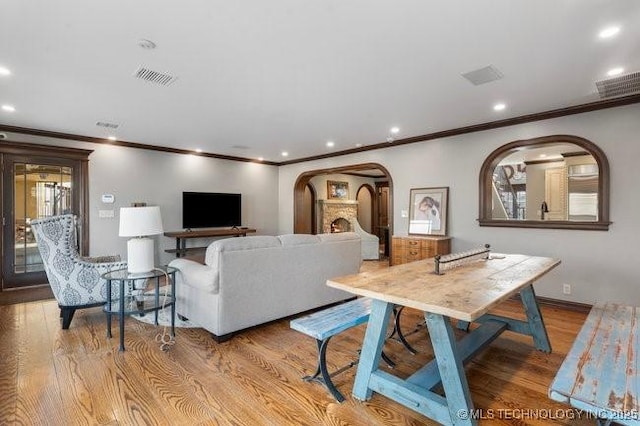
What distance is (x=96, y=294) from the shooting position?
134 inches

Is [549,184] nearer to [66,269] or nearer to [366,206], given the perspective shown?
[366,206]

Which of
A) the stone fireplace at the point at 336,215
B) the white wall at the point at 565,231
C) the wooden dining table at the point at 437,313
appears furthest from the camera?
the stone fireplace at the point at 336,215

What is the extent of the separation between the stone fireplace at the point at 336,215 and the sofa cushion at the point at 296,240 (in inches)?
206

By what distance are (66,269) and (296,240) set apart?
2.34 meters

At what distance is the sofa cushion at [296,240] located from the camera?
342 centimetres

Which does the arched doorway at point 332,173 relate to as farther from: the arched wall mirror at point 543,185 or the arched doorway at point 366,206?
the arched wall mirror at point 543,185

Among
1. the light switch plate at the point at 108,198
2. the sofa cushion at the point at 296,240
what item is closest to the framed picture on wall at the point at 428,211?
the sofa cushion at the point at 296,240

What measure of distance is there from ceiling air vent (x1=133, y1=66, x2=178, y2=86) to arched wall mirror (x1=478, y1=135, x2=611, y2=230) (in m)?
4.19

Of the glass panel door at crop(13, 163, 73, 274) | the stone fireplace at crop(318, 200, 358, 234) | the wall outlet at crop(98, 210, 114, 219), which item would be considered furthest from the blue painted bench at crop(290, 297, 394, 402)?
the stone fireplace at crop(318, 200, 358, 234)

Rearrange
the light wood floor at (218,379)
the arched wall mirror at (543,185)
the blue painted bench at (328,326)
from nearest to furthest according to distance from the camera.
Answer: the light wood floor at (218,379)
the blue painted bench at (328,326)
the arched wall mirror at (543,185)

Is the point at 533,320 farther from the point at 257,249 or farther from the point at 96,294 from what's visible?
the point at 96,294

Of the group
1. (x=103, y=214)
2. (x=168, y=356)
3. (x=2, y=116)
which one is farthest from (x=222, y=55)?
(x=103, y=214)

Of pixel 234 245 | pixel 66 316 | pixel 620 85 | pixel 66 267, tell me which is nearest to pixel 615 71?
pixel 620 85

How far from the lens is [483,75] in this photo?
3.00 m
